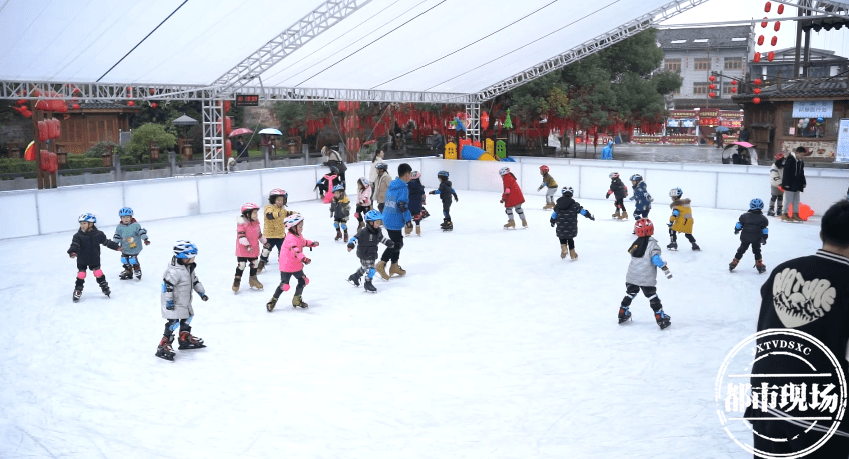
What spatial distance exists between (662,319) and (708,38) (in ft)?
180

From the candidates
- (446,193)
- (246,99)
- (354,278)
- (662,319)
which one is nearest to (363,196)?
(446,193)

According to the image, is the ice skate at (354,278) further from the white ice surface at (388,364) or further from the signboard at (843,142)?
the signboard at (843,142)

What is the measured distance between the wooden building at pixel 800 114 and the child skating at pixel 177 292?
2611 centimetres

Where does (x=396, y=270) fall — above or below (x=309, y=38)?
below

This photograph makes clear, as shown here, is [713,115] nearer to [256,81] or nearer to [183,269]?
[256,81]

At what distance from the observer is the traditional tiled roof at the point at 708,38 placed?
54719 millimetres

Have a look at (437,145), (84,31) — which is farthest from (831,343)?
(437,145)

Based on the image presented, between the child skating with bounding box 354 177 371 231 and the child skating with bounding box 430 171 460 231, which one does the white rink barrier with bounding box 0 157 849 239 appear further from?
the child skating with bounding box 354 177 371 231

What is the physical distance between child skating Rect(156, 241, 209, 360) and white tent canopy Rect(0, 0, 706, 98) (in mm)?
7982

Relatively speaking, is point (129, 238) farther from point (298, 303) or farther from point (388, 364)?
point (388, 364)

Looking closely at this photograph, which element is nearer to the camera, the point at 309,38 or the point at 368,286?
the point at 368,286

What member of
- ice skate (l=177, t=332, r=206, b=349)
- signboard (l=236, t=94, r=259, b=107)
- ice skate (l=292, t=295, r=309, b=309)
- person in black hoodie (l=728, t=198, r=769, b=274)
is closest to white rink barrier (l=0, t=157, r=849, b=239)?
signboard (l=236, t=94, r=259, b=107)

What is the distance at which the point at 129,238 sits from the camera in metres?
10.9

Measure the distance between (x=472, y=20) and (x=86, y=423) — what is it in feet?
47.4
